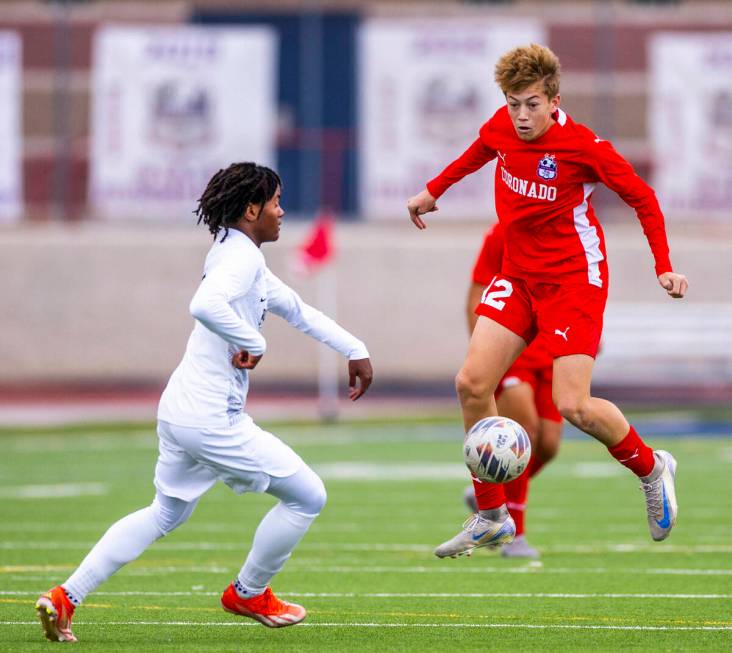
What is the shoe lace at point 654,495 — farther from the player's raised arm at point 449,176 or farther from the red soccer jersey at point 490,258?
the red soccer jersey at point 490,258

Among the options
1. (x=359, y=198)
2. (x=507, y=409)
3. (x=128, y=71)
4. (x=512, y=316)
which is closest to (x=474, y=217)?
(x=359, y=198)

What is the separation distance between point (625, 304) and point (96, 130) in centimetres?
885

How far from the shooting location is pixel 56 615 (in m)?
7.19

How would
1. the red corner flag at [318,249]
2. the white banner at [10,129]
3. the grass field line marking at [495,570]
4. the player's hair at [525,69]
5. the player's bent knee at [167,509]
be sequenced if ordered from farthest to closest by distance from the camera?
the white banner at [10,129] < the red corner flag at [318,249] < the grass field line marking at [495,570] < the player's hair at [525,69] < the player's bent knee at [167,509]

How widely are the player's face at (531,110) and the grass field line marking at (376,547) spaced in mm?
4007

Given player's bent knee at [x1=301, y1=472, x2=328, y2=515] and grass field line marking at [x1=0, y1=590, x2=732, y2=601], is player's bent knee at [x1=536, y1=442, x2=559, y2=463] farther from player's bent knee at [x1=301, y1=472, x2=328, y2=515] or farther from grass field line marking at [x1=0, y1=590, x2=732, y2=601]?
player's bent knee at [x1=301, y1=472, x2=328, y2=515]

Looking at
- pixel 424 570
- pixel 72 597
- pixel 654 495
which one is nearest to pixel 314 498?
pixel 72 597

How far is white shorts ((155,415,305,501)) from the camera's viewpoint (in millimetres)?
7270

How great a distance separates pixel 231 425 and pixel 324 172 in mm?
19455

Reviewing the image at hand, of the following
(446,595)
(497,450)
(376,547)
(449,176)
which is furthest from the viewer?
(376,547)

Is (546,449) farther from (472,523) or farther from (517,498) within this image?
(472,523)

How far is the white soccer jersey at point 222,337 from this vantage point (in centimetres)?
715

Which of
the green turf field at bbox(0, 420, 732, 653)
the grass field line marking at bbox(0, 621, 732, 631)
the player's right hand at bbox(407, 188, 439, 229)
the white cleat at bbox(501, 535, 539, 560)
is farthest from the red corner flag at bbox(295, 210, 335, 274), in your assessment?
the grass field line marking at bbox(0, 621, 732, 631)

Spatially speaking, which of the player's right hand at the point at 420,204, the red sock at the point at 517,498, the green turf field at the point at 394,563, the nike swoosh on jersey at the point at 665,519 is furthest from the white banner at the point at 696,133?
the nike swoosh on jersey at the point at 665,519
